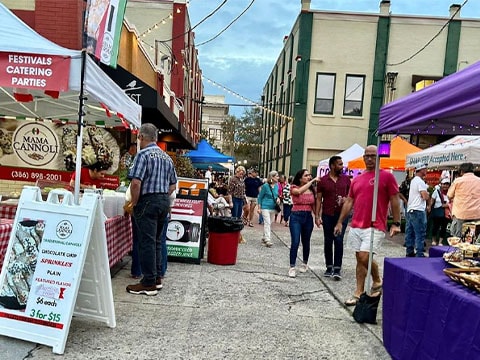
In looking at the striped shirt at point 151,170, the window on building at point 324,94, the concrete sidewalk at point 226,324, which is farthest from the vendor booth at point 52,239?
the window on building at point 324,94

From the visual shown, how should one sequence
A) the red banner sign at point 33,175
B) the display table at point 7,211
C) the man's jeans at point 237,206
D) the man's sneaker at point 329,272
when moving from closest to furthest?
the display table at point 7,211 < the man's sneaker at point 329,272 < the red banner sign at point 33,175 < the man's jeans at point 237,206

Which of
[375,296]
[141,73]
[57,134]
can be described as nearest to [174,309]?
[375,296]

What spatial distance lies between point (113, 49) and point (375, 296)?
391cm

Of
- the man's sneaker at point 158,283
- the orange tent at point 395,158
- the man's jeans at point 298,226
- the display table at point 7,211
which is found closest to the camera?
the man's sneaker at point 158,283

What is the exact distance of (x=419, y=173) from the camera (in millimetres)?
8195

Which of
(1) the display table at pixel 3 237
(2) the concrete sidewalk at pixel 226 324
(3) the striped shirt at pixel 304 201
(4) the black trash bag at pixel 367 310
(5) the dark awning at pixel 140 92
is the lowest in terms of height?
(2) the concrete sidewalk at pixel 226 324

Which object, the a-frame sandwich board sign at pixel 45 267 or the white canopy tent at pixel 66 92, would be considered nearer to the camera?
the a-frame sandwich board sign at pixel 45 267

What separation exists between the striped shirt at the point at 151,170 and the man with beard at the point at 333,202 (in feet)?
8.13

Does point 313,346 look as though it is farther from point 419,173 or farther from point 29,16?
point 29,16

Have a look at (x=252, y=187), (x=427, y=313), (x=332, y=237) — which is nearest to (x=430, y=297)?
(x=427, y=313)

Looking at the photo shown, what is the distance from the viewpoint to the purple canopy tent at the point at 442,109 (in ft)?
9.12

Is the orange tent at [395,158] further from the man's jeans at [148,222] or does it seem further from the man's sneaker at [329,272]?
the man's jeans at [148,222]

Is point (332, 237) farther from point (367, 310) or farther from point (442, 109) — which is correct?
point (442, 109)

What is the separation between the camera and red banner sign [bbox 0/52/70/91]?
3465 mm
